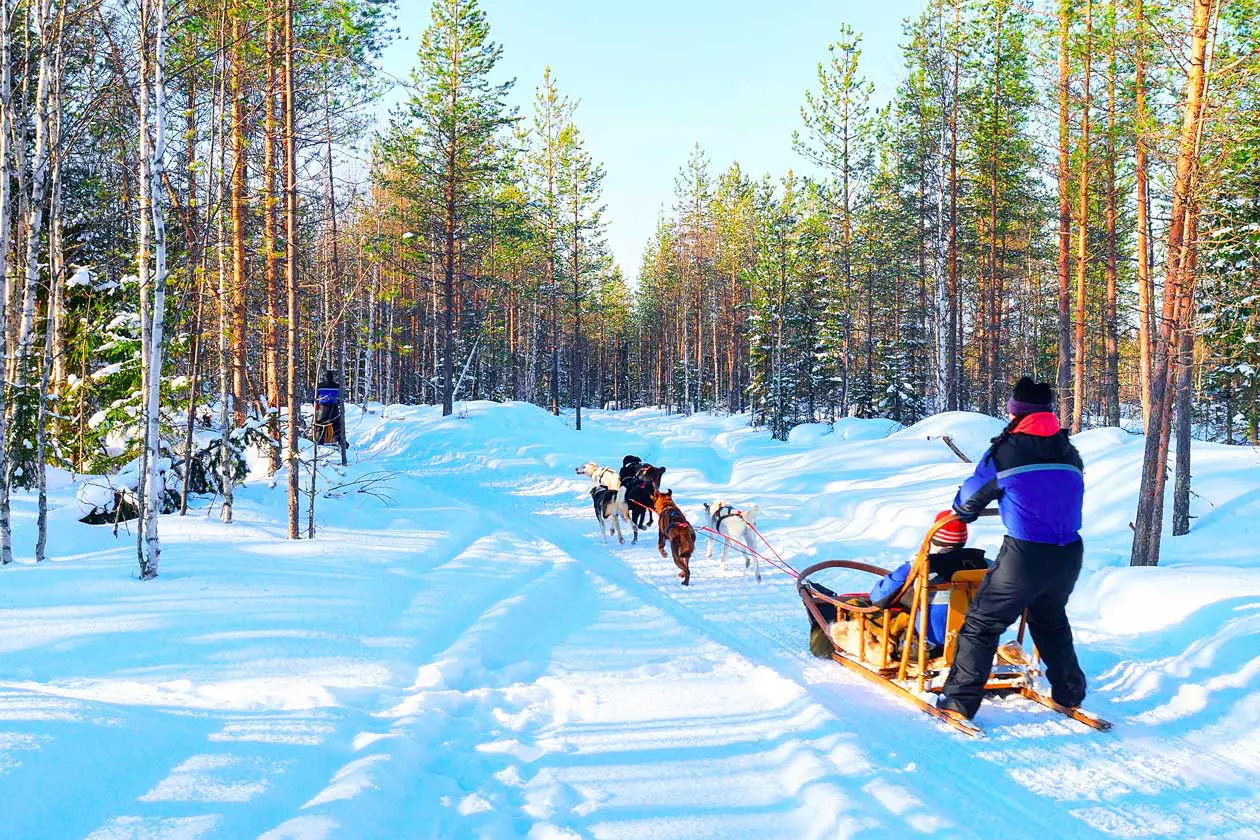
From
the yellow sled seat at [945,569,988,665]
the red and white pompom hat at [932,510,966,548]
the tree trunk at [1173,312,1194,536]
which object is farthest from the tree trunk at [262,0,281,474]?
the tree trunk at [1173,312,1194,536]

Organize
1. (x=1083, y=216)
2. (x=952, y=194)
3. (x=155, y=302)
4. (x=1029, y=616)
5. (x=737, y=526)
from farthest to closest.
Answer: (x=952, y=194) < (x=1083, y=216) < (x=737, y=526) < (x=155, y=302) < (x=1029, y=616)

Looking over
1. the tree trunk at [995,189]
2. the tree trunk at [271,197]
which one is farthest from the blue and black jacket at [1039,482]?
the tree trunk at [995,189]

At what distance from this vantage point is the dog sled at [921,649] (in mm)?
4246

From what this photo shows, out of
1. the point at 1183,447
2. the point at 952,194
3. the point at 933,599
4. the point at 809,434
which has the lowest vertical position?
the point at 933,599

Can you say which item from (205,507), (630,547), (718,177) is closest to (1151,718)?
(630,547)

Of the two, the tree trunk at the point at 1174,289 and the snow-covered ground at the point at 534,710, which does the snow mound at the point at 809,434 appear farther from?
the tree trunk at the point at 1174,289

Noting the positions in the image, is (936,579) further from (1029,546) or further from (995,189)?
(995,189)

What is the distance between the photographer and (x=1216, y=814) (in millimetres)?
3143

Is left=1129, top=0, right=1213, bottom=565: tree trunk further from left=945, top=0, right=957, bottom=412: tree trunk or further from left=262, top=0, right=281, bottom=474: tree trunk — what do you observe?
left=945, top=0, right=957, bottom=412: tree trunk

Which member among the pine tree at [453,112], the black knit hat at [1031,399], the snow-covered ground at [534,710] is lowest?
the snow-covered ground at [534,710]

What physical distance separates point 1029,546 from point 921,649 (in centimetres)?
94

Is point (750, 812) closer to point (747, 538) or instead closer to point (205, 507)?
point (747, 538)

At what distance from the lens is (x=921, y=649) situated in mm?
4305

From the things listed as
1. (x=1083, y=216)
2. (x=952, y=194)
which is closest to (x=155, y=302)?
(x=1083, y=216)
